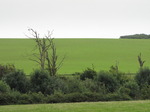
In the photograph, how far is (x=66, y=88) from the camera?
80.4 feet

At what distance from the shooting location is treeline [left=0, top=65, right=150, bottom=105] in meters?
19.7

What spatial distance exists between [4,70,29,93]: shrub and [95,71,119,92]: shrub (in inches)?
231

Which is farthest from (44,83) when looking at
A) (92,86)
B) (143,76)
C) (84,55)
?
(84,55)

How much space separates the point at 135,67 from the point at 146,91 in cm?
2784

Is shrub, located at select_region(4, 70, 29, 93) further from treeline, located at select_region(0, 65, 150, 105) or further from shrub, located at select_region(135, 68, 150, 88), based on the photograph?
shrub, located at select_region(135, 68, 150, 88)

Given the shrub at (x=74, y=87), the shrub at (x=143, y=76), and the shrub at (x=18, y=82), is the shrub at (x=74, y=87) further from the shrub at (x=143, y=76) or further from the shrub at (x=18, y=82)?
the shrub at (x=143, y=76)

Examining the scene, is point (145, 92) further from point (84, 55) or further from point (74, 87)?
point (84, 55)

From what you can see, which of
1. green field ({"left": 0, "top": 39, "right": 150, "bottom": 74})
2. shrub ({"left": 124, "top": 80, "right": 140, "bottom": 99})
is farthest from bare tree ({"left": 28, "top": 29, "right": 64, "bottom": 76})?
shrub ({"left": 124, "top": 80, "right": 140, "bottom": 99})

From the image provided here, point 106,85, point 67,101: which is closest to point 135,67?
point 106,85

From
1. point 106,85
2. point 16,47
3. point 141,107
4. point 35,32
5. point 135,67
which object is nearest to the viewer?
point 141,107

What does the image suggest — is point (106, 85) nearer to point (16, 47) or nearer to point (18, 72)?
point (18, 72)

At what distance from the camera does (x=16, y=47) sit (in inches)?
2906

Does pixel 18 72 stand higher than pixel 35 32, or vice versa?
pixel 35 32

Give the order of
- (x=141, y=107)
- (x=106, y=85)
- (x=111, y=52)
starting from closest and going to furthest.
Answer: (x=141, y=107), (x=106, y=85), (x=111, y=52)
